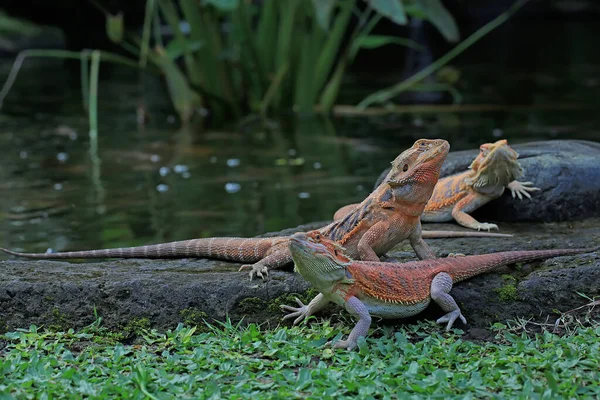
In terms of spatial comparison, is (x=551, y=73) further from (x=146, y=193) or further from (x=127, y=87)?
(x=146, y=193)

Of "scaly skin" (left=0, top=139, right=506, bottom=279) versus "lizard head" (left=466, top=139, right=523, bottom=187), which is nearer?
"scaly skin" (left=0, top=139, right=506, bottom=279)

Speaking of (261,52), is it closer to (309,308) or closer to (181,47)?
(181,47)

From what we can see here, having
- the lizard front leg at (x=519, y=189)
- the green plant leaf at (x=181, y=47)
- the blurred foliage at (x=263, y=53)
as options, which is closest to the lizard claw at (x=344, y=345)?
the lizard front leg at (x=519, y=189)

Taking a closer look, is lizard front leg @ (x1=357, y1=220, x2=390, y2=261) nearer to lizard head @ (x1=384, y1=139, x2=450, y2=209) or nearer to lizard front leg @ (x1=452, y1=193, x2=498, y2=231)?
lizard head @ (x1=384, y1=139, x2=450, y2=209)

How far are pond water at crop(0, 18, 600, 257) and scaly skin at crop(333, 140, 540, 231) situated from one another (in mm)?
1924

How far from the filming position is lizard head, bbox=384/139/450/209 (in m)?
4.82

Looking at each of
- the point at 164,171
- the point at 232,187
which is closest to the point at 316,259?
the point at 232,187

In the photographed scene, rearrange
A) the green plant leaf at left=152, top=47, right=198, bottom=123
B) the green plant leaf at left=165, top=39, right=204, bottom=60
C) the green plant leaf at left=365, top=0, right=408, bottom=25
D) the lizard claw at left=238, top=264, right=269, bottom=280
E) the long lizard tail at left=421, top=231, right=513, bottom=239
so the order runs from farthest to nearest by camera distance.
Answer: the green plant leaf at left=152, top=47, right=198, bottom=123
the green plant leaf at left=165, top=39, right=204, bottom=60
the green plant leaf at left=365, top=0, right=408, bottom=25
the long lizard tail at left=421, top=231, right=513, bottom=239
the lizard claw at left=238, top=264, right=269, bottom=280

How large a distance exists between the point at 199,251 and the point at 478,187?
198 cm

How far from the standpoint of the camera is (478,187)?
585 centimetres

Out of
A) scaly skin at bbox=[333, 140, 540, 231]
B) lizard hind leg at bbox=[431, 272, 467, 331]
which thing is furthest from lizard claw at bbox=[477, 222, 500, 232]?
lizard hind leg at bbox=[431, 272, 467, 331]

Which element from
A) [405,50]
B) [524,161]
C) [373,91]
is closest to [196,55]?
[373,91]

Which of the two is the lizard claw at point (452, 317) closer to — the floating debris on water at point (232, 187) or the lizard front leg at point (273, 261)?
the lizard front leg at point (273, 261)

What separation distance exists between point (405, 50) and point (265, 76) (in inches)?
489
